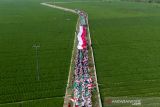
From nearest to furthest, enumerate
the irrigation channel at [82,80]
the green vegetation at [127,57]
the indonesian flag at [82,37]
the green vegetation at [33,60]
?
Result: the irrigation channel at [82,80]
the green vegetation at [33,60]
the green vegetation at [127,57]
the indonesian flag at [82,37]

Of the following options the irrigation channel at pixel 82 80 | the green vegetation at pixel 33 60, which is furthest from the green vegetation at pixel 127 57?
the green vegetation at pixel 33 60

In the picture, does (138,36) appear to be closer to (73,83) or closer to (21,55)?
(21,55)

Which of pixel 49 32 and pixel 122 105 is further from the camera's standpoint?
pixel 49 32

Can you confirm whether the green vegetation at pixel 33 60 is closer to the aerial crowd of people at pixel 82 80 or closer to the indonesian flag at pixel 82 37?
the aerial crowd of people at pixel 82 80

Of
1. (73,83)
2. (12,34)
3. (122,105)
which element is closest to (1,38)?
(12,34)

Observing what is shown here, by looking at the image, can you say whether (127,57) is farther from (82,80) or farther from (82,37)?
(82,37)

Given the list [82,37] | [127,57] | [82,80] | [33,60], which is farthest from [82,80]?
[82,37]

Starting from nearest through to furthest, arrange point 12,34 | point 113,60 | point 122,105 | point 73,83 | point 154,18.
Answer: point 122,105 → point 73,83 → point 113,60 → point 12,34 → point 154,18

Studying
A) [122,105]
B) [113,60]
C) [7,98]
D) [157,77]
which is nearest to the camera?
[122,105]

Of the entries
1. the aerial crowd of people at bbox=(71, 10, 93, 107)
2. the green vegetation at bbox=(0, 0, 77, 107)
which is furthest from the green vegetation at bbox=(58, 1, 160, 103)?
the green vegetation at bbox=(0, 0, 77, 107)
